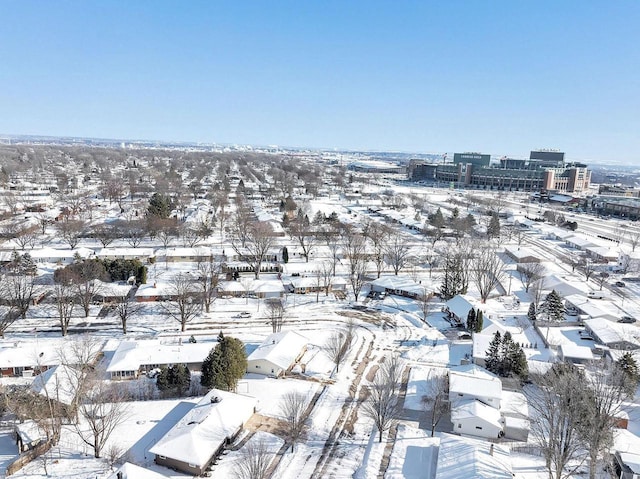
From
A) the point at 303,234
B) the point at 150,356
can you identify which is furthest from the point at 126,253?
the point at 150,356

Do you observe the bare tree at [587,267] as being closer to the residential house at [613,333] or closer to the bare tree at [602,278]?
the bare tree at [602,278]

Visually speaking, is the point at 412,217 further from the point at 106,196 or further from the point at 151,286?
the point at 106,196

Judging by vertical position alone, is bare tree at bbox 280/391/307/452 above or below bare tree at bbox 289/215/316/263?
below

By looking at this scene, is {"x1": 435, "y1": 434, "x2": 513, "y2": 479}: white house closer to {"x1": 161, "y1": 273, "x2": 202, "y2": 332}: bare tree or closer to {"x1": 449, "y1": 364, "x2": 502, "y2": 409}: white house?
{"x1": 449, "y1": 364, "x2": 502, "y2": 409}: white house

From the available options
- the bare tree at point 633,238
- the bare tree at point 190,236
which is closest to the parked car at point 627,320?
the bare tree at point 633,238

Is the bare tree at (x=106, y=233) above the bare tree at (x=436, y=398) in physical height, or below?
above

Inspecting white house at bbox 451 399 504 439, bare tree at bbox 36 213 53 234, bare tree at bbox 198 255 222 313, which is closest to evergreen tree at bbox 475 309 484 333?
white house at bbox 451 399 504 439

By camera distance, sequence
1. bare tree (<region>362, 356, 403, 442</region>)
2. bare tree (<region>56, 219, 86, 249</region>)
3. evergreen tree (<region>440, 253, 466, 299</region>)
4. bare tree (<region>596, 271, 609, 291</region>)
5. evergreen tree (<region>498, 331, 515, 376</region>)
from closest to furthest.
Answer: bare tree (<region>362, 356, 403, 442</region>) < evergreen tree (<region>498, 331, 515, 376</region>) < evergreen tree (<region>440, 253, 466, 299</region>) < bare tree (<region>596, 271, 609, 291</region>) < bare tree (<region>56, 219, 86, 249</region>)
